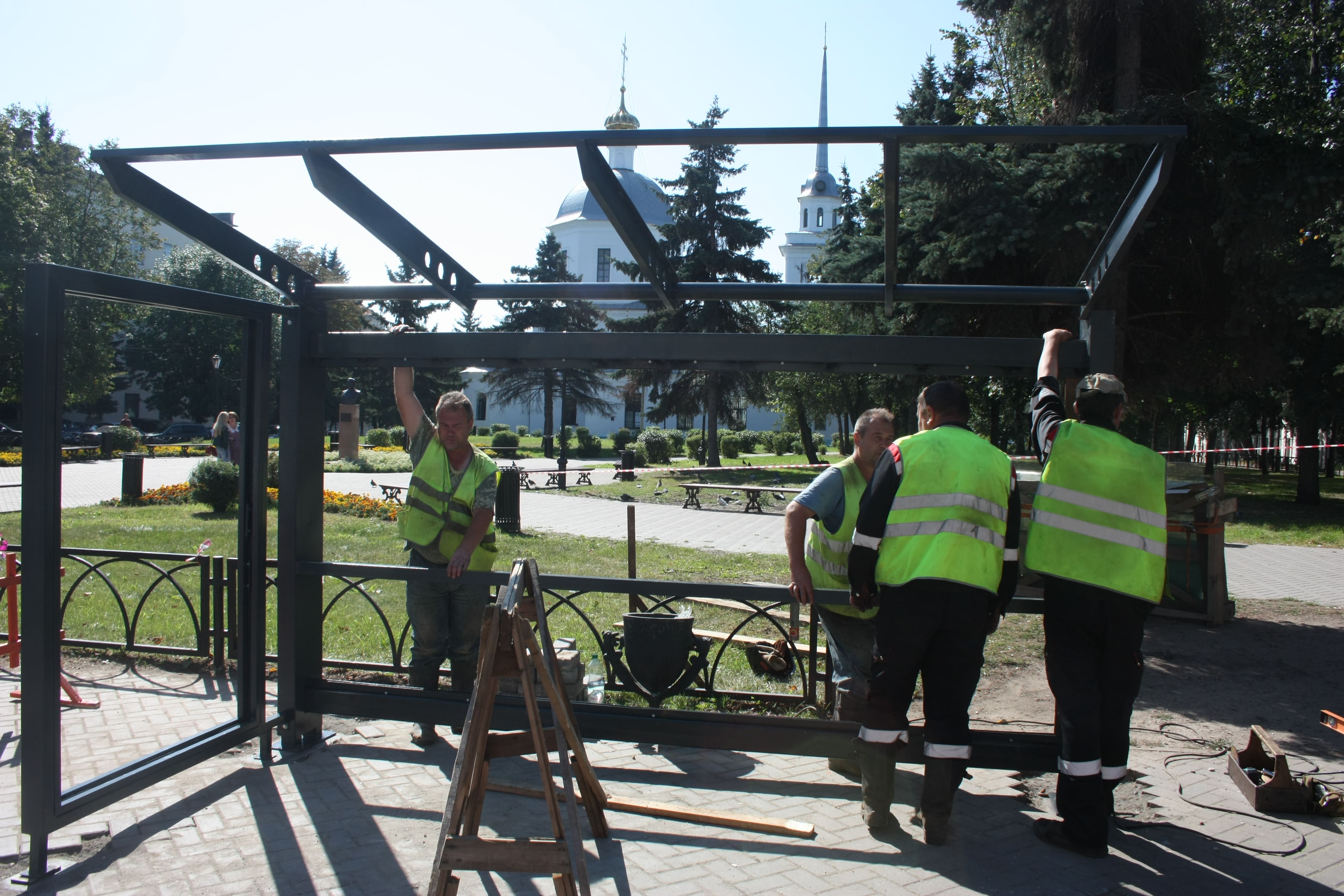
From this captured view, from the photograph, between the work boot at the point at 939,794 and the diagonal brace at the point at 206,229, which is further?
the diagonal brace at the point at 206,229

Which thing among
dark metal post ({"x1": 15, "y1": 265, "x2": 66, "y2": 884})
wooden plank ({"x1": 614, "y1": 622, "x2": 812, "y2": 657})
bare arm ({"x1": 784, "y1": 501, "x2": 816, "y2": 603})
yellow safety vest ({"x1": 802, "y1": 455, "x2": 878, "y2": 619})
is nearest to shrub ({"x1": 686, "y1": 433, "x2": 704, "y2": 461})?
wooden plank ({"x1": 614, "y1": 622, "x2": 812, "y2": 657})

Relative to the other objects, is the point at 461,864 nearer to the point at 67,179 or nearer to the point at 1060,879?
the point at 1060,879

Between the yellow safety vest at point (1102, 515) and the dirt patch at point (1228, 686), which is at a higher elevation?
the yellow safety vest at point (1102, 515)

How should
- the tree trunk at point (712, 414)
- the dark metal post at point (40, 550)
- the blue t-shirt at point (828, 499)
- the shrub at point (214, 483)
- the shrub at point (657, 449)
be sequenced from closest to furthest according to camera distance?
the dark metal post at point (40, 550) < the blue t-shirt at point (828, 499) < the shrub at point (214, 483) < the tree trunk at point (712, 414) < the shrub at point (657, 449)

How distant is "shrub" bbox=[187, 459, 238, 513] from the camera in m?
14.9

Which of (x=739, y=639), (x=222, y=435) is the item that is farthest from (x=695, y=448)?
(x=739, y=639)

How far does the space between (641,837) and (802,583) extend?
1.32 metres

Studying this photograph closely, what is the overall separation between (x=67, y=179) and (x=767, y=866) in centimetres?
4496

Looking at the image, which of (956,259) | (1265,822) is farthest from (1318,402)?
(1265,822)

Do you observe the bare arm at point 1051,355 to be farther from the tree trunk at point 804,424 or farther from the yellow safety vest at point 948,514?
the tree trunk at point 804,424

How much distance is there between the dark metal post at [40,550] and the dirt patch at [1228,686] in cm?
469

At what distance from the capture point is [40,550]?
339 centimetres

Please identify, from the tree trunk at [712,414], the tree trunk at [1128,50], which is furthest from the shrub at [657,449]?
the tree trunk at [1128,50]

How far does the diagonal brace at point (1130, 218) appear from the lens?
3754mm
